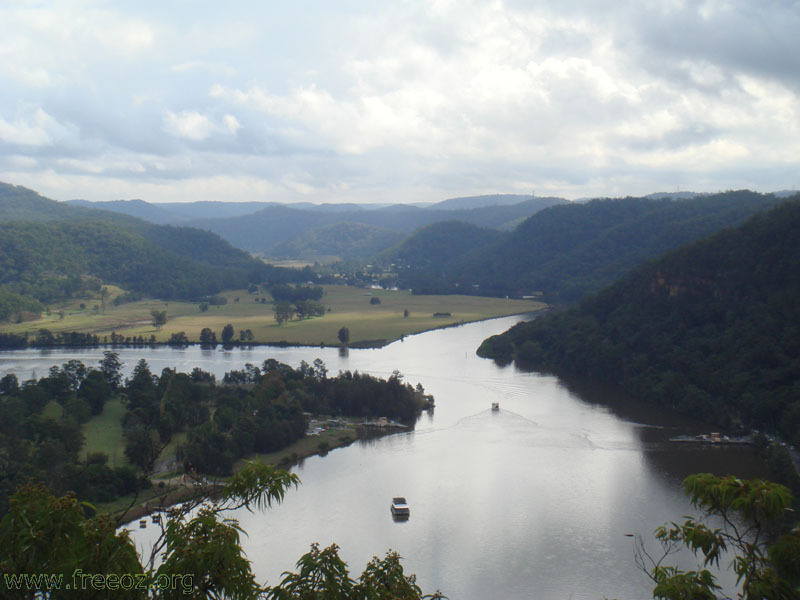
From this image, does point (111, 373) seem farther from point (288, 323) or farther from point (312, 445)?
point (288, 323)

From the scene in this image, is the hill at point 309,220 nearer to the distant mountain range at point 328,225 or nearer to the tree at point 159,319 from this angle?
the distant mountain range at point 328,225

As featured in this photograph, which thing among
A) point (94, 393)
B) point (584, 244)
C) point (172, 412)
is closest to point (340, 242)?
point (584, 244)

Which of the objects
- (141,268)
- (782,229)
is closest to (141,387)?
(782,229)

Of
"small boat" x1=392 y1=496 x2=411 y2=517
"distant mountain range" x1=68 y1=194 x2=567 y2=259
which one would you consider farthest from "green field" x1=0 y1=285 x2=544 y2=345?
"distant mountain range" x1=68 y1=194 x2=567 y2=259

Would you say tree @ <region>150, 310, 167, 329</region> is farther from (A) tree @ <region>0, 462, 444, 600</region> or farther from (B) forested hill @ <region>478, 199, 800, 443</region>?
(A) tree @ <region>0, 462, 444, 600</region>

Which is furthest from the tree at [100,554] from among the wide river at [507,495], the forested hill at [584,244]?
the forested hill at [584,244]
